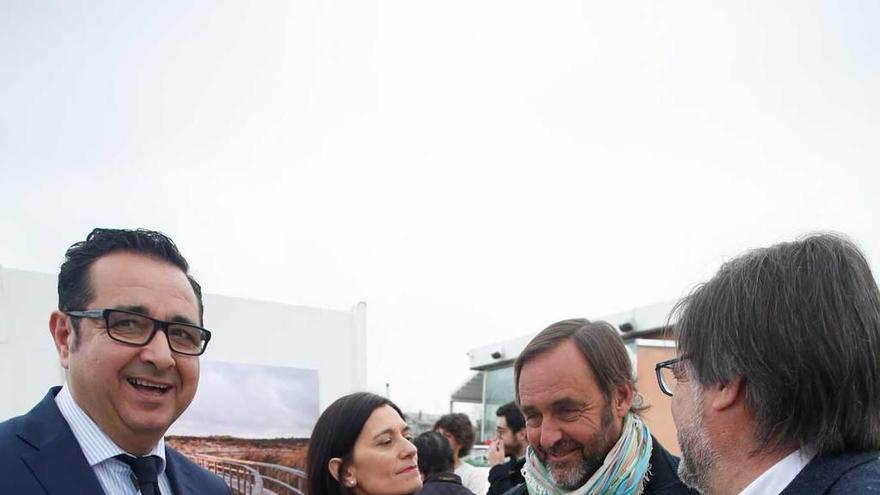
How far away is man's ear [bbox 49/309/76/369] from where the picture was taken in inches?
76.2

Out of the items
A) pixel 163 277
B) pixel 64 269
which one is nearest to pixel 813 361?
pixel 163 277

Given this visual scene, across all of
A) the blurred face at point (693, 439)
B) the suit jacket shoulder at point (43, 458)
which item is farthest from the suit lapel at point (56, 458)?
the blurred face at point (693, 439)

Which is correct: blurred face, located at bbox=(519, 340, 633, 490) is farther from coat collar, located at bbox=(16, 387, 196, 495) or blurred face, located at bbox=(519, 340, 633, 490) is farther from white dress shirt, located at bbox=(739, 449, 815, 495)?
coat collar, located at bbox=(16, 387, 196, 495)

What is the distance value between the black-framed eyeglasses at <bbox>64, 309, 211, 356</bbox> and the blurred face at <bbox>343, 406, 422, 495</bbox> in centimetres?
95

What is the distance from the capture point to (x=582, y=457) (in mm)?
2279

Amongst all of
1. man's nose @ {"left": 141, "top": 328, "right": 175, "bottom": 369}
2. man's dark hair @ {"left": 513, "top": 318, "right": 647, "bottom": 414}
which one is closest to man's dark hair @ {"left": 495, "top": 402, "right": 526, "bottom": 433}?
man's dark hair @ {"left": 513, "top": 318, "right": 647, "bottom": 414}

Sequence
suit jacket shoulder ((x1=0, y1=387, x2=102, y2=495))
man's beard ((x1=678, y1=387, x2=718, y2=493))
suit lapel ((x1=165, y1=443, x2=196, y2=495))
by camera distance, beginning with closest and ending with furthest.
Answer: man's beard ((x1=678, y1=387, x2=718, y2=493)) → suit jacket shoulder ((x1=0, y1=387, x2=102, y2=495)) → suit lapel ((x1=165, y1=443, x2=196, y2=495))

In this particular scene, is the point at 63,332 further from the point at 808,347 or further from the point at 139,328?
the point at 808,347

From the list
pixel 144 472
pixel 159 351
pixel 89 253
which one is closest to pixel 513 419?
Result: pixel 144 472

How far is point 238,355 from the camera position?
5.55 m

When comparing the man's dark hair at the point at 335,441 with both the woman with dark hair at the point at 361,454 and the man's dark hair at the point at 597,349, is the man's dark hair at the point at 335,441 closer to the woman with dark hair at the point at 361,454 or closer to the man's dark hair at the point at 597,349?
the woman with dark hair at the point at 361,454

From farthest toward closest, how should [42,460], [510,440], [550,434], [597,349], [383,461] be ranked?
[510,440] < [383,461] < [597,349] < [550,434] < [42,460]

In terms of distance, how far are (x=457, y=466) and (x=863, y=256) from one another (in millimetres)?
4736

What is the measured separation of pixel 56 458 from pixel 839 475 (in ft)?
5.89
